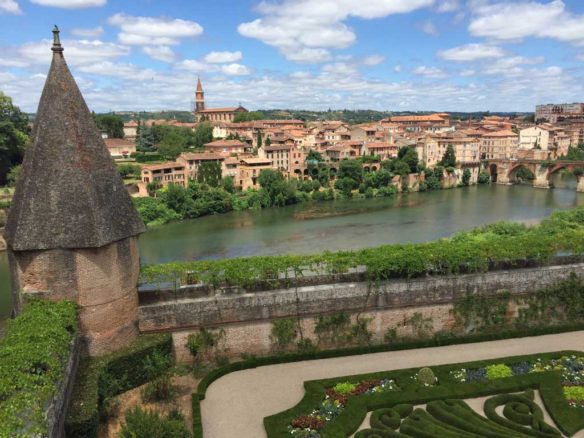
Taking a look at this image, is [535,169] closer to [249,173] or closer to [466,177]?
[466,177]

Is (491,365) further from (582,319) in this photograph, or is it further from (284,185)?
(284,185)

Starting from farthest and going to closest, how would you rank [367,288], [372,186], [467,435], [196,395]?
[372,186] < [367,288] < [196,395] < [467,435]

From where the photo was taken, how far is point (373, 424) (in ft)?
43.4

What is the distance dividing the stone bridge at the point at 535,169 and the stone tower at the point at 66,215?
7445cm

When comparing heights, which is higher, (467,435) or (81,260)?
(81,260)

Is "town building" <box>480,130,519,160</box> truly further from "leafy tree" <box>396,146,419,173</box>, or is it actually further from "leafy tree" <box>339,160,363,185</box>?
"leafy tree" <box>339,160,363,185</box>

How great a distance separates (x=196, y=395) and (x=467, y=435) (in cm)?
781

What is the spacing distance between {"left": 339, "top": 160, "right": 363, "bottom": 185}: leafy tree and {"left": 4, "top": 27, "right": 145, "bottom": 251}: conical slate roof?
60.9 metres

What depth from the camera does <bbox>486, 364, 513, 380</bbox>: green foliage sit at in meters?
15.3

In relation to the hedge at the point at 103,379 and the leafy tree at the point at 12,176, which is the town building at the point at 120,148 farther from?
the hedge at the point at 103,379

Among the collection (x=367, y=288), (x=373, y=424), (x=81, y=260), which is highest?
(x=81, y=260)

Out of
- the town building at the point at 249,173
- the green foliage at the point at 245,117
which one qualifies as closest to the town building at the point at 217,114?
the green foliage at the point at 245,117

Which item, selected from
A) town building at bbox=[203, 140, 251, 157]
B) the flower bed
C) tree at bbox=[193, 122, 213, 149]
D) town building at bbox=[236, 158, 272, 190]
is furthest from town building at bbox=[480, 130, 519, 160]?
the flower bed

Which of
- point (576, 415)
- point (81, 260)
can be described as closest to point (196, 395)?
point (81, 260)
